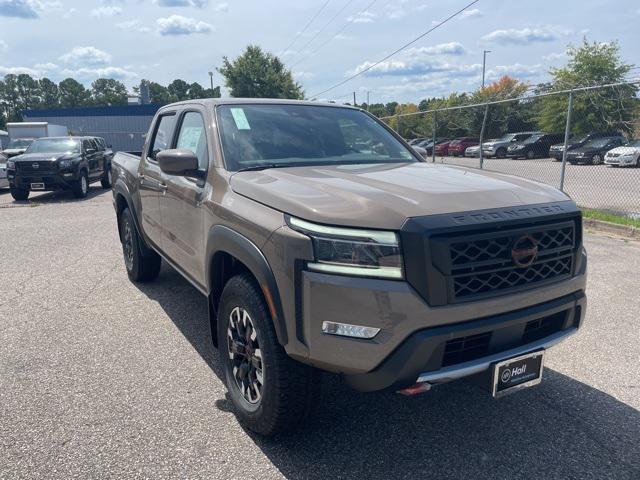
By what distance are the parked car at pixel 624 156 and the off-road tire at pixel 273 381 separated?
68.1ft

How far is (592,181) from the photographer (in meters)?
16.3

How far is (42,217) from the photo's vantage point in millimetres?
11008

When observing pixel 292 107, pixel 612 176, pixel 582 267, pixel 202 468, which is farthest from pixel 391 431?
pixel 612 176

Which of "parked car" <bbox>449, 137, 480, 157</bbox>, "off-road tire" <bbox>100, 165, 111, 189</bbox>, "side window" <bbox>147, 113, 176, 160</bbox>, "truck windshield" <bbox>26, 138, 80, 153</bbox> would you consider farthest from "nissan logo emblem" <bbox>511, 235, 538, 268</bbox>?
"parked car" <bbox>449, 137, 480, 157</bbox>

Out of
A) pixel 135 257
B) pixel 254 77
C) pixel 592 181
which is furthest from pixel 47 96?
pixel 135 257

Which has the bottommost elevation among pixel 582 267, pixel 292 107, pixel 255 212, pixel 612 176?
pixel 612 176

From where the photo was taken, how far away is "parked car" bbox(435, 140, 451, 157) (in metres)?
32.6

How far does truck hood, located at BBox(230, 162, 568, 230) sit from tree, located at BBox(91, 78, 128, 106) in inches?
4961

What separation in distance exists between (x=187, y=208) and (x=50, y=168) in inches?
462

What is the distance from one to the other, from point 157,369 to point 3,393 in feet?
3.15

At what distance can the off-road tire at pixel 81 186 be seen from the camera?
1399 cm

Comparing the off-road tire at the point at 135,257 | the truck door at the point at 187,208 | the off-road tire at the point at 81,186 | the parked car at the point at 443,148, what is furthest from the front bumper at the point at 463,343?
the parked car at the point at 443,148

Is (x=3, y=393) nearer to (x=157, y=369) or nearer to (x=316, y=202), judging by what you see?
(x=157, y=369)

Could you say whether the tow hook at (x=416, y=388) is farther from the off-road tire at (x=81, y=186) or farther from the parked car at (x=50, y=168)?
the off-road tire at (x=81, y=186)
